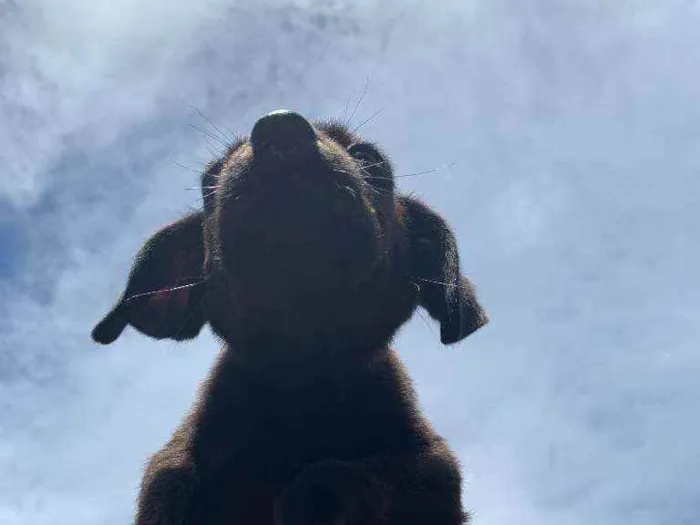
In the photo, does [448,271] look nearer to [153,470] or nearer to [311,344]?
[311,344]

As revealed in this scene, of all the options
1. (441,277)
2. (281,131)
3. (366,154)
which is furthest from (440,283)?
(281,131)

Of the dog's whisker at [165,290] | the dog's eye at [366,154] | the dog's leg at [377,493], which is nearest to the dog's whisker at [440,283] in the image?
the dog's eye at [366,154]

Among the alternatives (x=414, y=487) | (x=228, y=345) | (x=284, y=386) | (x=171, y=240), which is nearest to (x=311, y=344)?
(x=284, y=386)

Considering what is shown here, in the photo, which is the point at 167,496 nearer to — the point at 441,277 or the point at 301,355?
the point at 301,355

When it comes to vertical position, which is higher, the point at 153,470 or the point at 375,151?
the point at 375,151

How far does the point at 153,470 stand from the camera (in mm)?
4750

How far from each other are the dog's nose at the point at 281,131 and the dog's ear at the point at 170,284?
147 centimetres

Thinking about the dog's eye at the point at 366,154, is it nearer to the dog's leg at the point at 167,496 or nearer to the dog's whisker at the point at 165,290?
the dog's whisker at the point at 165,290

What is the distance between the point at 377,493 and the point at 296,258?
1335 millimetres

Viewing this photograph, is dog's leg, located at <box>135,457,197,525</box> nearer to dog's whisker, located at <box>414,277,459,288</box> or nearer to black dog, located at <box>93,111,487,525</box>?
black dog, located at <box>93,111,487,525</box>

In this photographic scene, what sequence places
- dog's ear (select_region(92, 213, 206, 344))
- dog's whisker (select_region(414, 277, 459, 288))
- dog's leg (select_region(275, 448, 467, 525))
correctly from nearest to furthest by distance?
dog's leg (select_region(275, 448, 467, 525))
dog's whisker (select_region(414, 277, 459, 288))
dog's ear (select_region(92, 213, 206, 344))

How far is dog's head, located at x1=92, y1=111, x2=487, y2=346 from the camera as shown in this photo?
14.6 ft

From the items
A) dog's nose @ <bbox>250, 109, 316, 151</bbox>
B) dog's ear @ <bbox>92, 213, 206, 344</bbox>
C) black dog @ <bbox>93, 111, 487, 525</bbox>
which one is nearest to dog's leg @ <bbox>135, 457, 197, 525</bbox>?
black dog @ <bbox>93, 111, 487, 525</bbox>

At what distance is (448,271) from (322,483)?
6.43 feet
